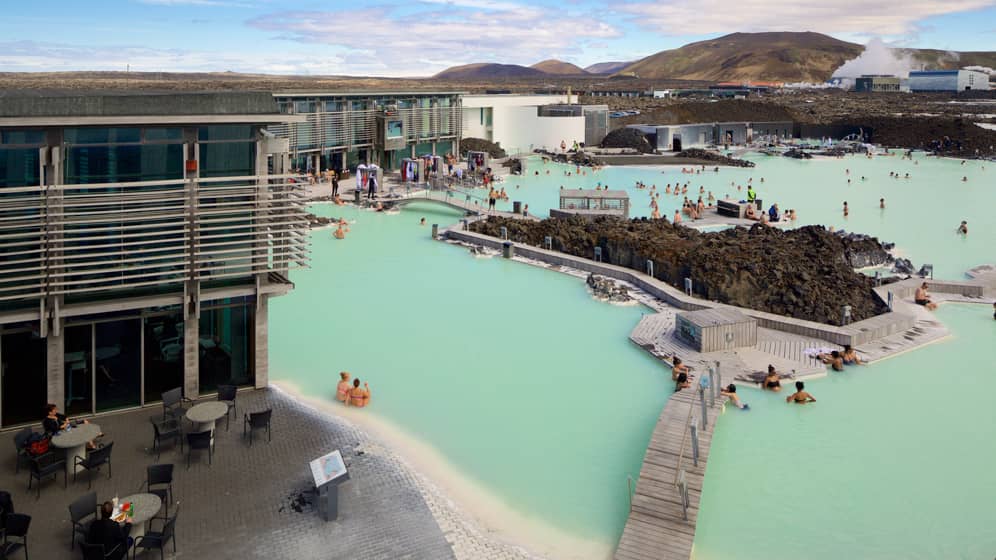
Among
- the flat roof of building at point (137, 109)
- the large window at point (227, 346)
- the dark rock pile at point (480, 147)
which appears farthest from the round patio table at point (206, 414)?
the dark rock pile at point (480, 147)

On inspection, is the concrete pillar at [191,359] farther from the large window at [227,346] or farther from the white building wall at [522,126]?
the white building wall at [522,126]

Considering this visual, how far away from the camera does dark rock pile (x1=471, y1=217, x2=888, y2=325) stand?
2238cm

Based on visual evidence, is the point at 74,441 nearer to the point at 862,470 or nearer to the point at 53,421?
the point at 53,421

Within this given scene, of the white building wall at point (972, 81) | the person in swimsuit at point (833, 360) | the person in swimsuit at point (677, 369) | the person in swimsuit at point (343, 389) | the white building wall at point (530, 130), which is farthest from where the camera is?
the white building wall at point (972, 81)

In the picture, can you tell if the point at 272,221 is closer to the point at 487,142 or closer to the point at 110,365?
the point at 110,365

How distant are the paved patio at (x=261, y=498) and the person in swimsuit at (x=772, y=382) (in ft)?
27.7

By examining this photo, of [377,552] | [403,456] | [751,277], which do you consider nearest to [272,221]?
[403,456]

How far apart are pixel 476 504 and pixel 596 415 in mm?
4271

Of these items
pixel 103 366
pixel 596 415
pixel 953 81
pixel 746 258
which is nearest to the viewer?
pixel 103 366

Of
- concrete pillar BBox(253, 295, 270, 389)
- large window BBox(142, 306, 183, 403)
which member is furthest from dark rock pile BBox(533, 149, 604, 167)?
large window BBox(142, 306, 183, 403)

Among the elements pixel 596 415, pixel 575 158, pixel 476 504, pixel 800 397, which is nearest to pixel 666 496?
pixel 476 504

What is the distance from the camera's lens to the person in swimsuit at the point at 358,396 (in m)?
15.7

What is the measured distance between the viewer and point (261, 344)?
15.0 metres

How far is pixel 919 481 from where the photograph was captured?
43.1 ft
